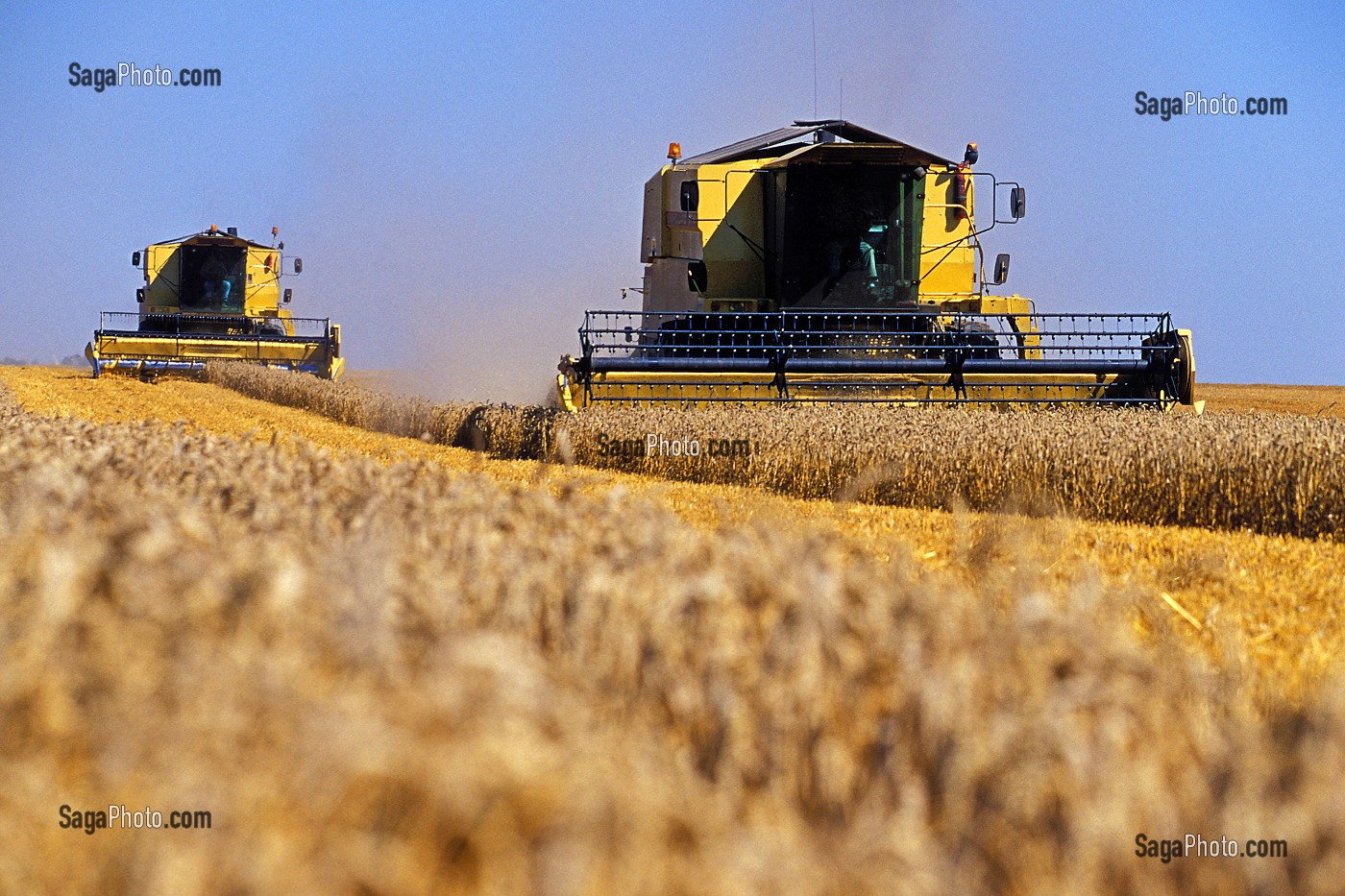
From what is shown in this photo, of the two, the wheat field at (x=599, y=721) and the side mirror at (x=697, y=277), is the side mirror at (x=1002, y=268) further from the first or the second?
the wheat field at (x=599, y=721)

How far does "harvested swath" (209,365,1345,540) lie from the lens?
788 centimetres

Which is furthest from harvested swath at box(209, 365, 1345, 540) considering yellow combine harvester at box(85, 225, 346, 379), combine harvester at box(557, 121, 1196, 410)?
yellow combine harvester at box(85, 225, 346, 379)

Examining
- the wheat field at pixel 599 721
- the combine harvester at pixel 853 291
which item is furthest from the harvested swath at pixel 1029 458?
the wheat field at pixel 599 721

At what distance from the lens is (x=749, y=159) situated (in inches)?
511

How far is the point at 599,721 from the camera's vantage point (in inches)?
67.1

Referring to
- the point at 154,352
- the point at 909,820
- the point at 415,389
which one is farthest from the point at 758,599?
the point at 154,352

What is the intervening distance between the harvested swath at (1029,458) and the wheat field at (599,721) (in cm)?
484

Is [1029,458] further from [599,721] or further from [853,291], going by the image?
[599,721]

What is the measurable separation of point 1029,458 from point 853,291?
14.5 ft

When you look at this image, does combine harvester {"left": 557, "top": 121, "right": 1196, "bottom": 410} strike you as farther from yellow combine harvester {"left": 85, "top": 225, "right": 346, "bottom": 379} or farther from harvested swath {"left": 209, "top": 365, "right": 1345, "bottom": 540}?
yellow combine harvester {"left": 85, "top": 225, "right": 346, "bottom": 379}

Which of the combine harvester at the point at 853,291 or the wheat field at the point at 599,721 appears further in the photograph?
the combine harvester at the point at 853,291

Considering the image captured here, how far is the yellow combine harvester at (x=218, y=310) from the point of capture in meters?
24.3

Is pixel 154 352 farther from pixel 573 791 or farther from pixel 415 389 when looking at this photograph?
pixel 573 791

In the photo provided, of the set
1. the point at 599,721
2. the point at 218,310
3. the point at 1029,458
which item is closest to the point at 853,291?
the point at 1029,458
